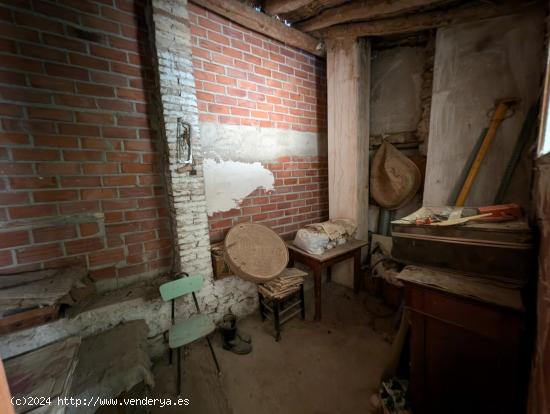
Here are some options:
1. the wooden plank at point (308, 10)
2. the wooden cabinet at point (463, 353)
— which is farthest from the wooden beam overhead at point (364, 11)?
the wooden cabinet at point (463, 353)

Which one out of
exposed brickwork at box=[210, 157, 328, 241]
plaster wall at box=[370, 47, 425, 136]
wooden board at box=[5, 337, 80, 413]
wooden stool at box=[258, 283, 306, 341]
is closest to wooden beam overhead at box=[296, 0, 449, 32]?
plaster wall at box=[370, 47, 425, 136]

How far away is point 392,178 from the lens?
2.85 m

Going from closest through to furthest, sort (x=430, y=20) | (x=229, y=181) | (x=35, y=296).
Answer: (x=35, y=296), (x=430, y=20), (x=229, y=181)

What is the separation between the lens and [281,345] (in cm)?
214

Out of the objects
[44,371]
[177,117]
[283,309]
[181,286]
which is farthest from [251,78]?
[44,371]

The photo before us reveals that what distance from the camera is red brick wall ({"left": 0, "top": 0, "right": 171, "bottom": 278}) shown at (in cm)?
149

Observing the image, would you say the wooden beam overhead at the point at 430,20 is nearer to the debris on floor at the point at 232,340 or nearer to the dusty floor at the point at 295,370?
the dusty floor at the point at 295,370

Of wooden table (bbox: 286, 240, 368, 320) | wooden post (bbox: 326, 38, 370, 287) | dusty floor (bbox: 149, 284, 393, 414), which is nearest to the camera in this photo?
dusty floor (bbox: 149, 284, 393, 414)

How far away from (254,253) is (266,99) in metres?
1.71

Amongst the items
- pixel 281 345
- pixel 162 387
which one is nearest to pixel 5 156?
pixel 162 387

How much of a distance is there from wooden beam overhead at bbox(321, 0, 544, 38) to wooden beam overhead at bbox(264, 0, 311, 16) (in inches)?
23.9

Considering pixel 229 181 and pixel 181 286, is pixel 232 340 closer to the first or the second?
pixel 181 286

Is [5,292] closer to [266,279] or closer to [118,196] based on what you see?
[118,196]

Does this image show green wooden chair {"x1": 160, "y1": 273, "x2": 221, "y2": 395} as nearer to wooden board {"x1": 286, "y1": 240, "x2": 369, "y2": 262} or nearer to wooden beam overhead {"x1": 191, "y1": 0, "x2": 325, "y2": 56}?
wooden board {"x1": 286, "y1": 240, "x2": 369, "y2": 262}
